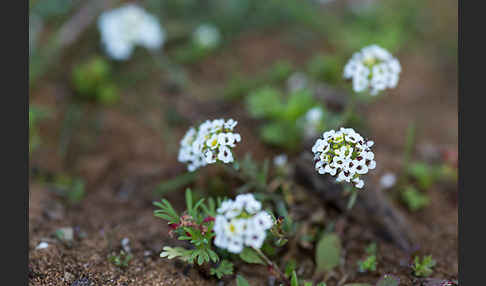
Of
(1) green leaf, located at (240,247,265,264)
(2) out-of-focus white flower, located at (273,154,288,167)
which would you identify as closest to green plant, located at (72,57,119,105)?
(2) out-of-focus white flower, located at (273,154,288,167)

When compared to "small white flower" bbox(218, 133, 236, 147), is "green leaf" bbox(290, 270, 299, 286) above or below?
below

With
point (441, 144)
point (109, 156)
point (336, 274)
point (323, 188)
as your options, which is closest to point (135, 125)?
point (109, 156)

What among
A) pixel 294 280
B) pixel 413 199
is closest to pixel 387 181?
pixel 413 199

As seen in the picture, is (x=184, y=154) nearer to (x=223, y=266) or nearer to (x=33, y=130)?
(x=223, y=266)

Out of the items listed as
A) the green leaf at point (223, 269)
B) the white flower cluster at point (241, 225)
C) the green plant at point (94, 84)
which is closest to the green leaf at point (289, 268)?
the green leaf at point (223, 269)

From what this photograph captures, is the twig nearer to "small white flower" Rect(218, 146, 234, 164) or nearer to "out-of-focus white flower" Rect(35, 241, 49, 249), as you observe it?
"small white flower" Rect(218, 146, 234, 164)

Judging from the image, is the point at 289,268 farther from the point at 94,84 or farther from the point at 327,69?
the point at 94,84
